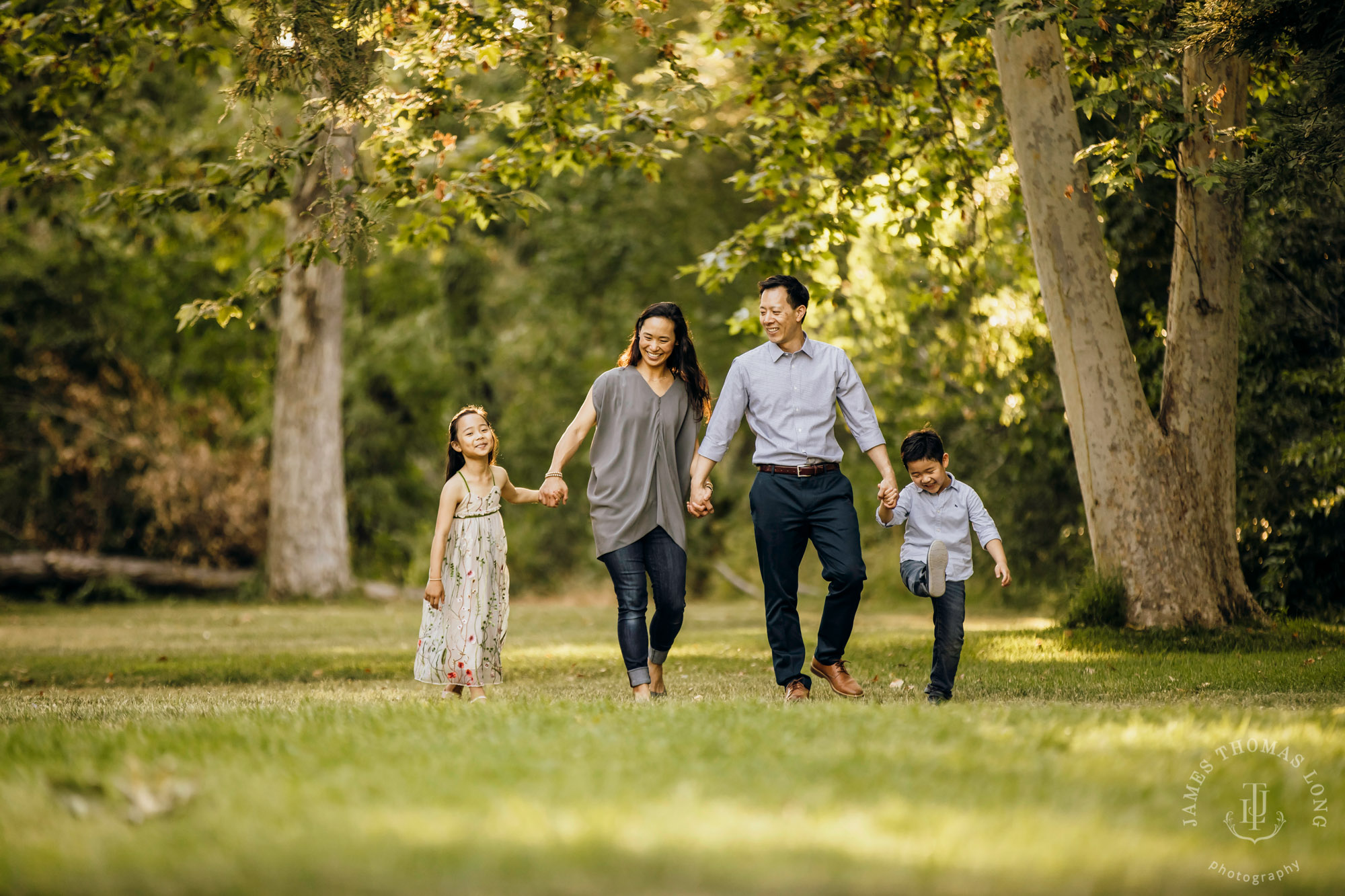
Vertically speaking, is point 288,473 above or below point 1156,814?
above

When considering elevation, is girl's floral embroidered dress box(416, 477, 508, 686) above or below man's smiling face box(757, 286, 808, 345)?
below

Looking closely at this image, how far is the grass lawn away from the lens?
3.01 metres

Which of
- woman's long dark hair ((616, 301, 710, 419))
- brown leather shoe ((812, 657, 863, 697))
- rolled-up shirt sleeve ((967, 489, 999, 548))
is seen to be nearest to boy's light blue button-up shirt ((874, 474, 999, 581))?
rolled-up shirt sleeve ((967, 489, 999, 548))

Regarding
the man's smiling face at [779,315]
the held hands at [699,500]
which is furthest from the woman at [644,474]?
the man's smiling face at [779,315]

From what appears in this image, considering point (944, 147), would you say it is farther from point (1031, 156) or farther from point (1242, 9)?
point (1242, 9)

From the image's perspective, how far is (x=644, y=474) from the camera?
6988 millimetres

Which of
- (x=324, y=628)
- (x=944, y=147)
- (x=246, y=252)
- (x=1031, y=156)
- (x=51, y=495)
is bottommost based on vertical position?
(x=324, y=628)

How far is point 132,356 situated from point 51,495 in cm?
302

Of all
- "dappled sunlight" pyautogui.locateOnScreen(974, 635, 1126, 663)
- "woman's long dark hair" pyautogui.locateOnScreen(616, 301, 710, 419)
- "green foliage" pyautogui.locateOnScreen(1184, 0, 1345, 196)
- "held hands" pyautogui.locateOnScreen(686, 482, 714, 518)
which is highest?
"green foliage" pyautogui.locateOnScreen(1184, 0, 1345, 196)

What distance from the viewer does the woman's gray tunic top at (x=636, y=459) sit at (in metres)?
6.96

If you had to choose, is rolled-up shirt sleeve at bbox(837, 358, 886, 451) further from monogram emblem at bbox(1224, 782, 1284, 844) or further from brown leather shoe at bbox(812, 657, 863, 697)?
monogram emblem at bbox(1224, 782, 1284, 844)

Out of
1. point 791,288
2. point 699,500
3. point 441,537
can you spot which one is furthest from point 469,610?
point 791,288

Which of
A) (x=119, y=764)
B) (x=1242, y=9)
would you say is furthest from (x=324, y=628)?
(x=1242, y=9)

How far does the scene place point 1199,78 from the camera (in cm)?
955
